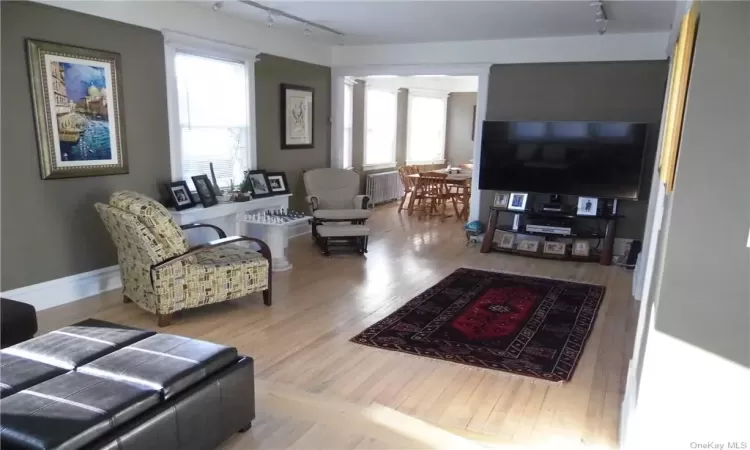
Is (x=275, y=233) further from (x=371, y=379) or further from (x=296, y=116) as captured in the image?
(x=371, y=379)

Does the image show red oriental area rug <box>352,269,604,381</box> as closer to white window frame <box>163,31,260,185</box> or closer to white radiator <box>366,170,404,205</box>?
white window frame <box>163,31,260,185</box>

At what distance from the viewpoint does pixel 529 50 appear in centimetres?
641

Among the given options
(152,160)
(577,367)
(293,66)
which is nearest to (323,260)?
(152,160)

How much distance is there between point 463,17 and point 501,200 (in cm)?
225

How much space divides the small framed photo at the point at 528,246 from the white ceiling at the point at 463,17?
2407 mm

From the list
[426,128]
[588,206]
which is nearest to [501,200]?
[588,206]

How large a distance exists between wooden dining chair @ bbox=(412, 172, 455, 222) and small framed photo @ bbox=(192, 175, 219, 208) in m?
4.03

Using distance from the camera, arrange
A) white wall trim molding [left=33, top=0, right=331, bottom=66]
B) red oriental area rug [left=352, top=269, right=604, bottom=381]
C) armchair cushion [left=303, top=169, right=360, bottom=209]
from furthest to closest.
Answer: armchair cushion [left=303, top=169, right=360, bottom=209]
white wall trim molding [left=33, top=0, right=331, bottom=66]
red oriental area rug [left=352, top=269, right=604, bottom=381]

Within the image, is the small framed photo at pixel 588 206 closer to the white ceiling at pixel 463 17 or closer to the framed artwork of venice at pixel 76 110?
the white ceiling at pixel 463 17

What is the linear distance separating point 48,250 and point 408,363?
2.95 meters

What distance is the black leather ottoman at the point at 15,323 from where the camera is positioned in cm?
275

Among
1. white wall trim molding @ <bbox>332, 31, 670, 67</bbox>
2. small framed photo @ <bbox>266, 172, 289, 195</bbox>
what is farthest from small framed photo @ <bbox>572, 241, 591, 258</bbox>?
small framed photo @ <bbox>266, 172, 289, 195</bbox>

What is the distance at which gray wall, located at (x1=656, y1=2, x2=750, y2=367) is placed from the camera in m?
1.83

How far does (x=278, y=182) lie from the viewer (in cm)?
647
